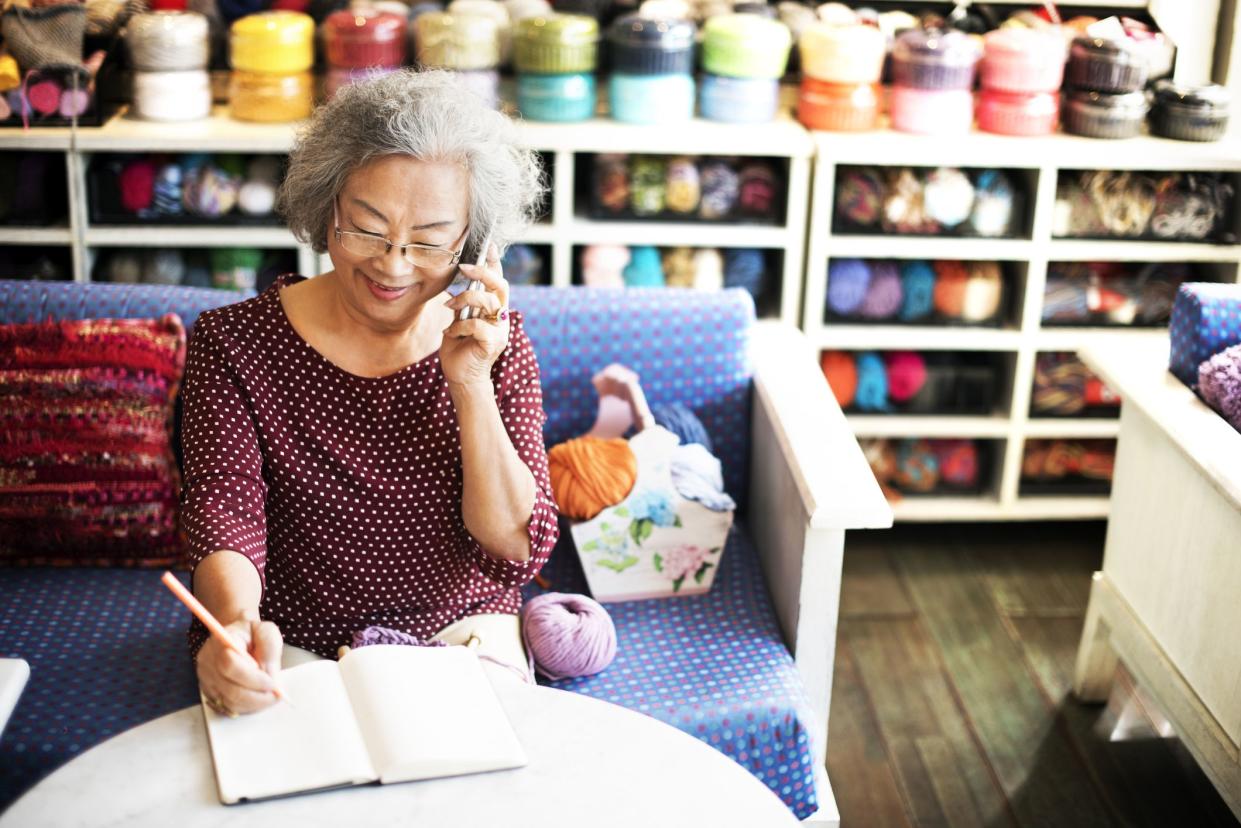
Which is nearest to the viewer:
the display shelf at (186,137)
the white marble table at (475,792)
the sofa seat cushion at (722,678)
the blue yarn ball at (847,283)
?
the white marble table at (475,792)

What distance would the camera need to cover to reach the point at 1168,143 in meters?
2.97

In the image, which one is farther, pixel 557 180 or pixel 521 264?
pixel 521 264

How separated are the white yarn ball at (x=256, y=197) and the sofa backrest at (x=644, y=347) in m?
0.75

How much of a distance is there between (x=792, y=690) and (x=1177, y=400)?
0.85 metres

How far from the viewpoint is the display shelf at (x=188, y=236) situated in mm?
2896

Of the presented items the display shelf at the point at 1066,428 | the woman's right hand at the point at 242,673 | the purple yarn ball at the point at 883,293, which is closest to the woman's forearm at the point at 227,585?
the woman's right hand at the point at 242,673

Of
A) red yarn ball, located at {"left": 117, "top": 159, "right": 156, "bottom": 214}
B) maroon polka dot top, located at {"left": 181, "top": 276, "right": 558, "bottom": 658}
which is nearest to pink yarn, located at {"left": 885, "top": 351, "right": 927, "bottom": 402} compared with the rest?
maroon polka dot top, located at {"left": 181, "top": 276, "right": 558, "bottom": 658}

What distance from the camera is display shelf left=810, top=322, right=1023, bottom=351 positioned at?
304 cm

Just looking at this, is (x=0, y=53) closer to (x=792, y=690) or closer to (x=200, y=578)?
(x=200, y=578)

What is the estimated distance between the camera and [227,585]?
1.51 metres

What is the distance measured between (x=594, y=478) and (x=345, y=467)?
0.43 metres

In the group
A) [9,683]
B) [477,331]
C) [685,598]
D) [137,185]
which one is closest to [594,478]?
[685,598]

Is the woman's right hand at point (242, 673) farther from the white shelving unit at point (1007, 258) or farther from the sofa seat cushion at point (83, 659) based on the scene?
the white shelving unit at point (1007, 258)

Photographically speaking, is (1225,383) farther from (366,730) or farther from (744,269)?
(366,730)
